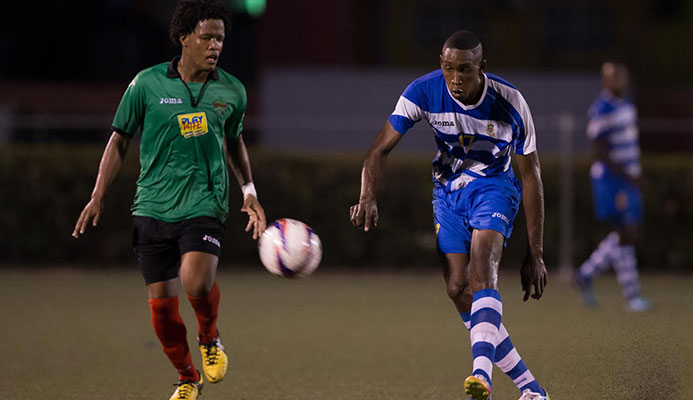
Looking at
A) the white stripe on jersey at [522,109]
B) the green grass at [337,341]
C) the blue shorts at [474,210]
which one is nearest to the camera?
the white stripe on jersey at [522,109]

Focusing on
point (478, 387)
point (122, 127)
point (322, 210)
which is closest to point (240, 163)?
point (122, 127)

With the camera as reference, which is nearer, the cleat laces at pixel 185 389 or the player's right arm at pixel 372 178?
the player's right arm at pixel 372 178

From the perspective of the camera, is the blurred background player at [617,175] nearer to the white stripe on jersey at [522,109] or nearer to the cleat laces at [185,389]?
the white stripe on jersey at [522,109]

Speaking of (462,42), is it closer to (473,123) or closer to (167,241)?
(473,123)

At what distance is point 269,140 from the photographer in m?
19.1

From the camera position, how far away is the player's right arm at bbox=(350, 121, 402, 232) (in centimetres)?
498

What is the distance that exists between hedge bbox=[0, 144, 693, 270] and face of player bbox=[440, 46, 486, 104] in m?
8.91

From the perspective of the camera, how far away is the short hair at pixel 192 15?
557 cm

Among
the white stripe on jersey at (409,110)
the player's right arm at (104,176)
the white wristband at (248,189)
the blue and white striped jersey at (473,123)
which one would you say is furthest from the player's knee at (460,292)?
the player's right arm at (104,176)

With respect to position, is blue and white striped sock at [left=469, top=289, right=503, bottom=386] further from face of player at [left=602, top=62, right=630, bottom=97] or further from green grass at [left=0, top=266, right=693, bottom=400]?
face of player at [left=602, top=62, right=630, bottom=97]

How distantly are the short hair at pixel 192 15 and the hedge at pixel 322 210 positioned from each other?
8.27 meters

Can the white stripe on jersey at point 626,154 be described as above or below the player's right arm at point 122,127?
Result: below

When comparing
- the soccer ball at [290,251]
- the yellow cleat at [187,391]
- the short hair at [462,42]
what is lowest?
the yellow cleat at [187,391]

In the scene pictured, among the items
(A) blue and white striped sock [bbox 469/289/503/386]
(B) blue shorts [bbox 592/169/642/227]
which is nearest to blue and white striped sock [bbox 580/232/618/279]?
(B) blue shorts [bbox 592/169/642/227]
